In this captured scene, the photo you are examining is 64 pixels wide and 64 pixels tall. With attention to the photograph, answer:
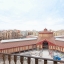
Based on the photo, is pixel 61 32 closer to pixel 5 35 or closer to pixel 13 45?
pixel 5 35

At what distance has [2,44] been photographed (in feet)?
32.4

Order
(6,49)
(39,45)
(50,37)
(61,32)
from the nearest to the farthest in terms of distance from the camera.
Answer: (6,49)
(39,45)
(50,37)
(61,32)

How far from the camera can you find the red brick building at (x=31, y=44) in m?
9.70

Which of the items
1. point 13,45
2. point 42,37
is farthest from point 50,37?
point 13,45

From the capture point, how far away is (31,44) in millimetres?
11266

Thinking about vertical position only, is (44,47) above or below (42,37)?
below

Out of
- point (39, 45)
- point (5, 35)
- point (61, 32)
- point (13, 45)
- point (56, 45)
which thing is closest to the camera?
point (13, 45)

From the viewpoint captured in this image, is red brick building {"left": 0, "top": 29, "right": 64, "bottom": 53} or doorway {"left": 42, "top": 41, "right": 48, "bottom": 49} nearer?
red brick building {"left": 0, "top": 29, "right": 64, "bottom": 53}

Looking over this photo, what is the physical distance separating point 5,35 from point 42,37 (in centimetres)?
803

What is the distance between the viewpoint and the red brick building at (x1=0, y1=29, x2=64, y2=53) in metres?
9.70

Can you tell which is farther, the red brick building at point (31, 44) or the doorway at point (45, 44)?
the doorway at point (45, 44)

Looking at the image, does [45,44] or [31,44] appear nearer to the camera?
[31,44]

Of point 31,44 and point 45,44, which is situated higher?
point 31,44

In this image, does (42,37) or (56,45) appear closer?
(56,45)
